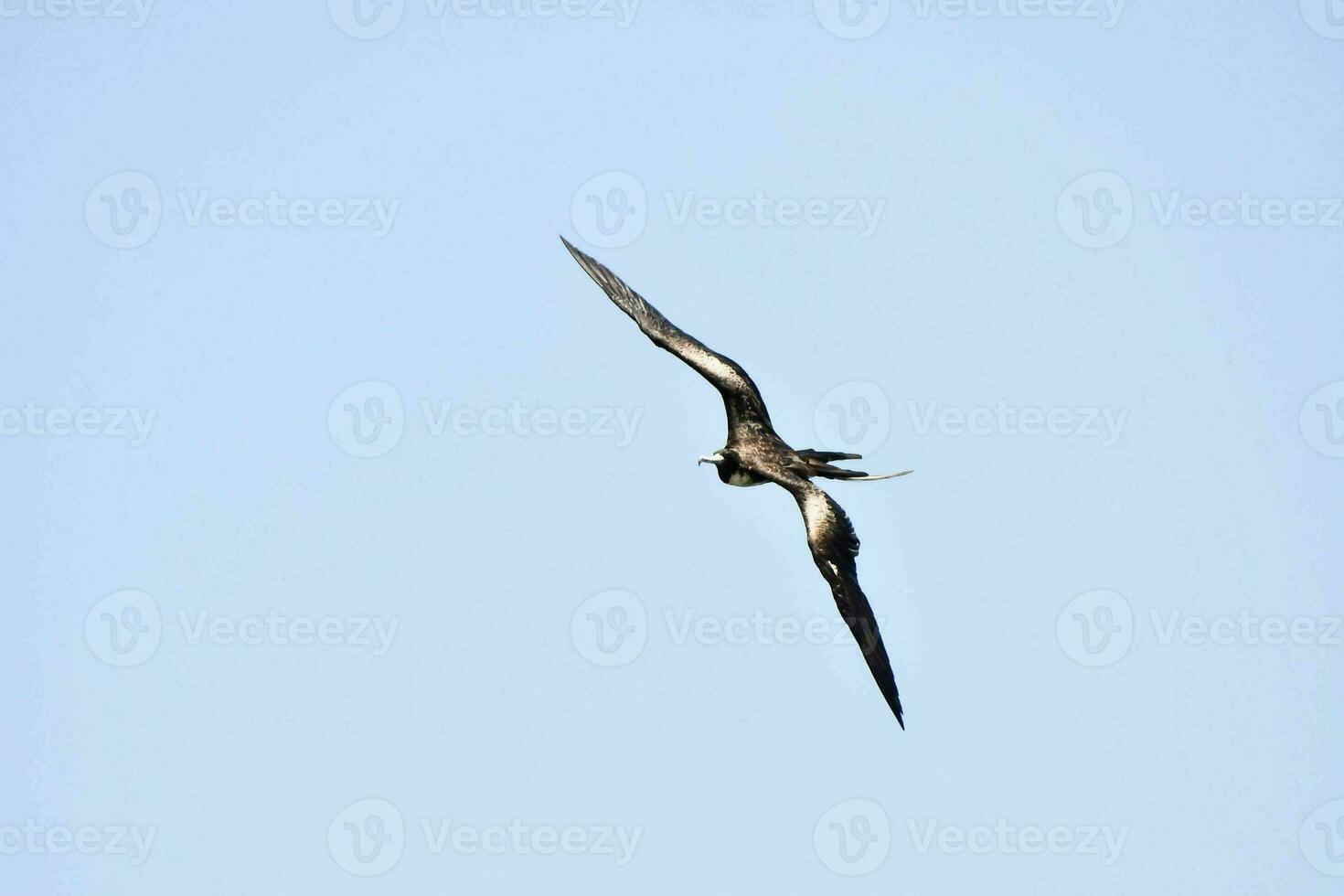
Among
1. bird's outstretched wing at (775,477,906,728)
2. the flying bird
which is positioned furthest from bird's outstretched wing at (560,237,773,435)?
bird's outstretched wing at (775,477,906,728)

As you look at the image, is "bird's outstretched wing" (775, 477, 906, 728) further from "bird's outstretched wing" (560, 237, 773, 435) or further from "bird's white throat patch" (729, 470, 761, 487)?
"bird's outstretched wing" (560, 237, 773, 435)

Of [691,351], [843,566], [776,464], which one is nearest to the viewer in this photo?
[843,566]

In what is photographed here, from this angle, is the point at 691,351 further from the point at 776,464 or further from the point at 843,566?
the point at 843,566

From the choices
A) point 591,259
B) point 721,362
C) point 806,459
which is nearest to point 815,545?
point 806,459

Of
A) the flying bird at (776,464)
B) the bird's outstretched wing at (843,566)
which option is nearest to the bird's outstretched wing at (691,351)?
the flying bird at (776,464)

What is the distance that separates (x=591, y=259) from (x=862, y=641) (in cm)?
999

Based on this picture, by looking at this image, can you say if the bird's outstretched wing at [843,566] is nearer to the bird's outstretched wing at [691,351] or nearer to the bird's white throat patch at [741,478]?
the bird's white throat patch at [741,478]

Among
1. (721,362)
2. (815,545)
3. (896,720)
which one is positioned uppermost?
(721,362)

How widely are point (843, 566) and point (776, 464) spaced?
2.60 m

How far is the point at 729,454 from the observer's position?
131ft

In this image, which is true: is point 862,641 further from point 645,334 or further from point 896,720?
point 645,334

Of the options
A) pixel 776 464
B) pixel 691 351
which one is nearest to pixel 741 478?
pixel 776 464

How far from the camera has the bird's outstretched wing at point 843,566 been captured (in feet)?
122

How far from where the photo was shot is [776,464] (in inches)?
1556
